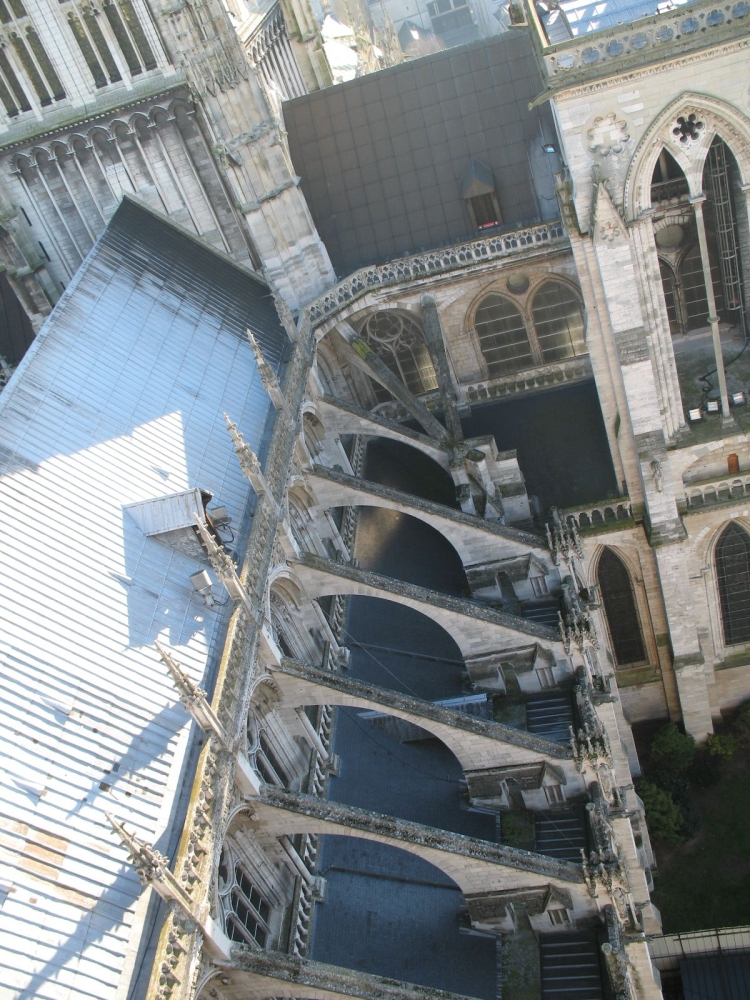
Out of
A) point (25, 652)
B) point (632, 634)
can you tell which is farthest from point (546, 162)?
point (25, 652)

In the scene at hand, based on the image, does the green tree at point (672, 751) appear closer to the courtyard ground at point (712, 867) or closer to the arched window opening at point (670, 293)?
the courtyard ground at point (712, 867)

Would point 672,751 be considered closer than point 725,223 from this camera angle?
No

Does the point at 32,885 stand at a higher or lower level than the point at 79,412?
lower

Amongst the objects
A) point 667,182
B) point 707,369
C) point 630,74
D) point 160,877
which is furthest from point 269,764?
point 667,182

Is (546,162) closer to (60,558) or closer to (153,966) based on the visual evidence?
(60,558)

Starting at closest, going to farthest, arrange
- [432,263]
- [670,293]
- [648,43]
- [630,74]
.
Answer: [648,43], [630,74], [670,293], [432,263]

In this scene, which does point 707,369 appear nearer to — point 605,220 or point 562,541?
point 605,220

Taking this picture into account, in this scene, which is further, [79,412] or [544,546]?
[544,546]
